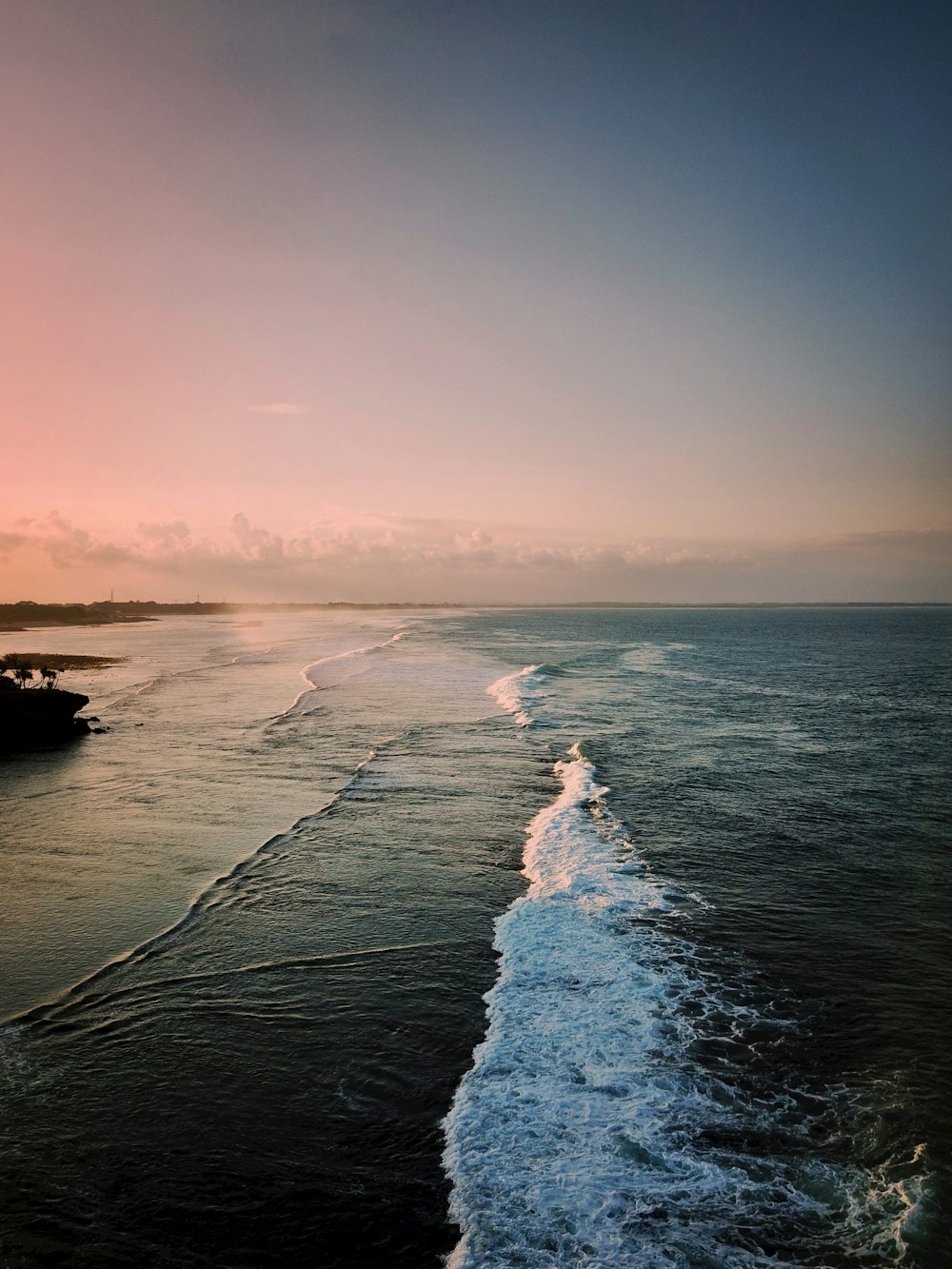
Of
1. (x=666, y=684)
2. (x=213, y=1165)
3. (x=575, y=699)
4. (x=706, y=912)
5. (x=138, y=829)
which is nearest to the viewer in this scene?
(x=213, y=1165)

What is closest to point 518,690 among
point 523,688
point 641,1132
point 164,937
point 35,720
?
point 523,688

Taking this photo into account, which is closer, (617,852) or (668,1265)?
(668,1265)

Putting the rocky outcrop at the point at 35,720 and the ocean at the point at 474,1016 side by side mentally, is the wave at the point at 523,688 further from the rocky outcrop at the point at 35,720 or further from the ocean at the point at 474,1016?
the rocky outcrop at the point at 35,720

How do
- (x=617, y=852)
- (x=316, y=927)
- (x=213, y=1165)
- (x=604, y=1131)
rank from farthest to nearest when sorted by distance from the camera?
(x=617, y=852), (x=316, y=927), (x=604, y=1131), (x=213, y=1165)

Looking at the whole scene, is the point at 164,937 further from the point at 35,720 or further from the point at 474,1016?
the point at 35,720

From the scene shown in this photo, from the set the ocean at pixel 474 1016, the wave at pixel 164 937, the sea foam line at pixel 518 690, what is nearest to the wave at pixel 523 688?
the sea foam line at pixel 518 690

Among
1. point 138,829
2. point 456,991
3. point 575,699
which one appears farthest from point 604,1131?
point 575,699

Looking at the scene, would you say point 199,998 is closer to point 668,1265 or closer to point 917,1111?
point 668,1265
